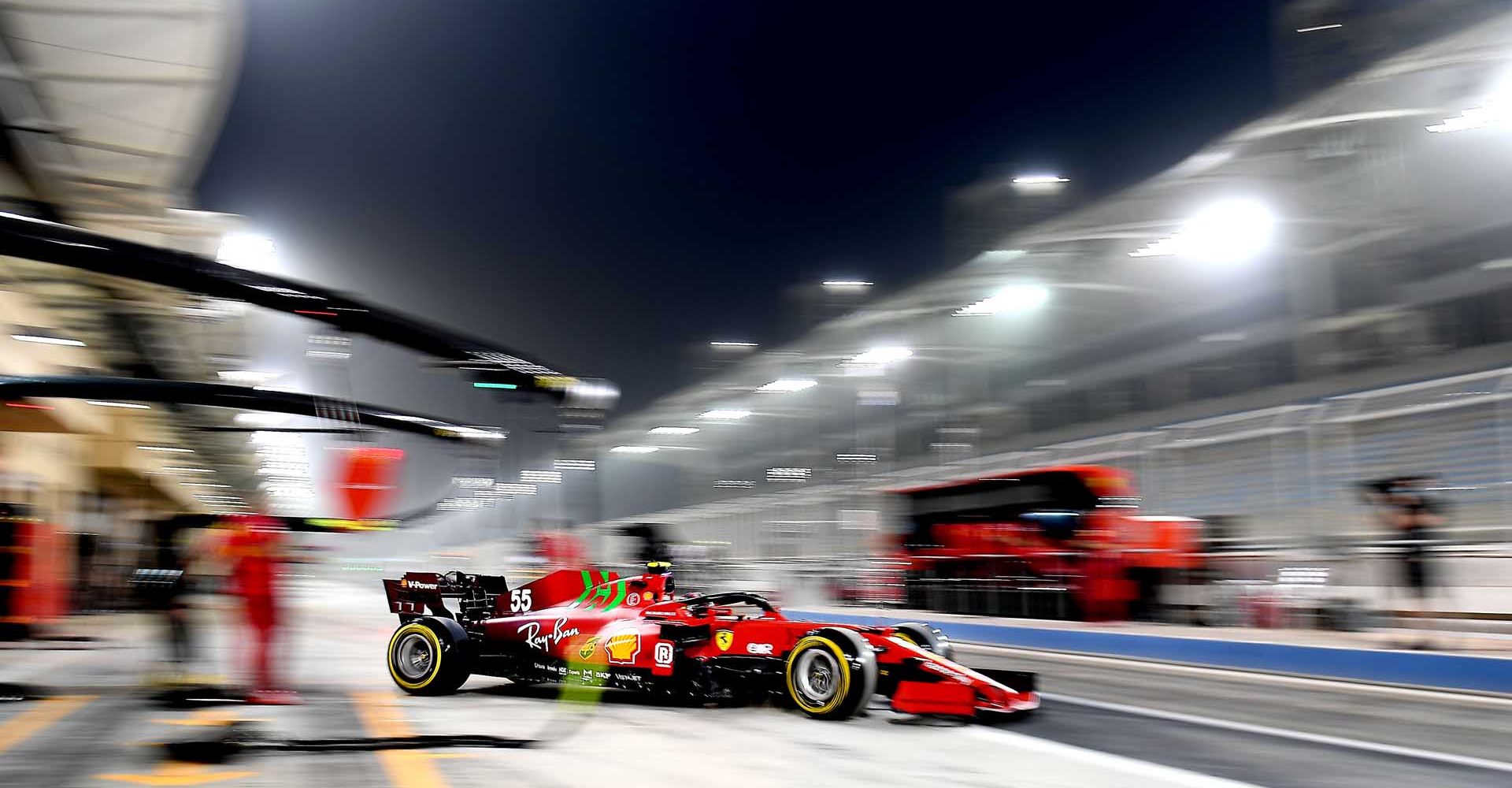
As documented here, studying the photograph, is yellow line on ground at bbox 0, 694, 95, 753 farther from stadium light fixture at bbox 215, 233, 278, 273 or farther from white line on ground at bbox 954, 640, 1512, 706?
stadium light fixture at bbox 215, 233, 278, 273

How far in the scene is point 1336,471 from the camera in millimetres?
15258

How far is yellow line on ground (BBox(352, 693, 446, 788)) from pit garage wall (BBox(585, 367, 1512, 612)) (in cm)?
154

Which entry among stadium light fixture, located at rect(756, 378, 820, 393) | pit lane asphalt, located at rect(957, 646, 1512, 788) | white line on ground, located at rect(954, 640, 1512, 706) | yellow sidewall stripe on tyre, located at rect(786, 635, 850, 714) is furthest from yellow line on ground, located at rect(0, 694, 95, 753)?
stadium light fixture, located at rect(756, 378, 820, 393)

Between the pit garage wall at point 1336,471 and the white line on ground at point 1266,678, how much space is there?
253 cm

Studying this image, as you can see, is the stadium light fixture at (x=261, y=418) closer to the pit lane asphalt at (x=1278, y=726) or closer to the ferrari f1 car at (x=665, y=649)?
the ferrari f1 car at (x=665, y=649)

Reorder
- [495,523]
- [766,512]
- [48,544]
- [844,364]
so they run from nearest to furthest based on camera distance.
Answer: [495,523] → [48,544] → [844,364] → [766,512]

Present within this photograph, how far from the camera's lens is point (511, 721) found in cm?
764

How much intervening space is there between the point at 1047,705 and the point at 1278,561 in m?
8.10

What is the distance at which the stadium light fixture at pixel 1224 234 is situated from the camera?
63.4 ft

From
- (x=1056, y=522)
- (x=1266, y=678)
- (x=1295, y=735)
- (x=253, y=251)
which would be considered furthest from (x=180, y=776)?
(x=253, y=251)

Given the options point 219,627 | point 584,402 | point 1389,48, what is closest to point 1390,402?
point 1389,48

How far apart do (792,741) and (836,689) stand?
0.91m

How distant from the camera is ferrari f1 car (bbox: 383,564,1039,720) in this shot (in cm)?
755

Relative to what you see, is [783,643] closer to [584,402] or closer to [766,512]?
[584,402]
